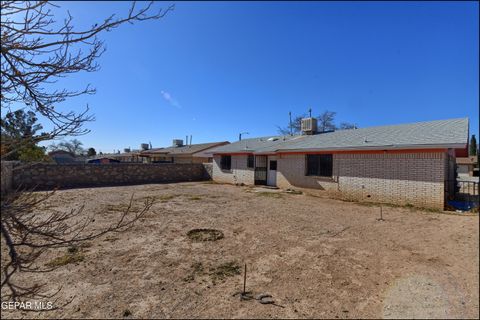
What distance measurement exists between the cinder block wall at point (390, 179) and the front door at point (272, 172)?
3136mm

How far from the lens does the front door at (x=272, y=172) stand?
55.9 ft

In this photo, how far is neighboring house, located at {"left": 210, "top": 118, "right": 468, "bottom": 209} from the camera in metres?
9.59

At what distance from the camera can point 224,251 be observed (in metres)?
5.16

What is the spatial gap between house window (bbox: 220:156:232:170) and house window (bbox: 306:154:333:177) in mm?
7581

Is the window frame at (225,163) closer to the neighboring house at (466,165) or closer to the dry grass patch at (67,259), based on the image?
the dry grass patch at (67,259)

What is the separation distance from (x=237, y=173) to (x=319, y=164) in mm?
7267

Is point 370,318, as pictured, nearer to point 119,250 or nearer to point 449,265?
point 449,265

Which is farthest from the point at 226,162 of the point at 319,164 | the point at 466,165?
the point at 466,165

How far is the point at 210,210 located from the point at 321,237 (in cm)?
430

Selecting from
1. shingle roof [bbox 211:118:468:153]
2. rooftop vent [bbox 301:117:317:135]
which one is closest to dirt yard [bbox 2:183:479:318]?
shingle roof [bbox 211:118:468:153]

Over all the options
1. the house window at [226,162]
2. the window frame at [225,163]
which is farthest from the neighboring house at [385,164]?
the house window at [226,162]

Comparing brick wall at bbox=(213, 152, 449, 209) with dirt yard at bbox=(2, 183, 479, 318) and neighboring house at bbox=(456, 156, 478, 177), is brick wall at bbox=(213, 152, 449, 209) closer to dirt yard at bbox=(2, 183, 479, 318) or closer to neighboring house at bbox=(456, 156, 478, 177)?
dirt yard at bbox=(2, 183, 479, 318)

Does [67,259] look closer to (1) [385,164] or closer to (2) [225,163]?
(1) [385,164]

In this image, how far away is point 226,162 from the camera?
2091cm
